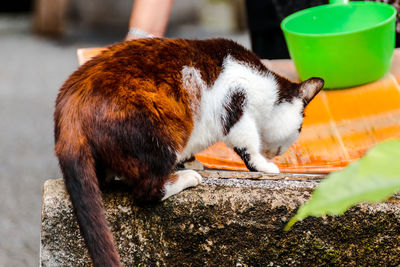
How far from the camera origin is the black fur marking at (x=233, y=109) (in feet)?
4.73

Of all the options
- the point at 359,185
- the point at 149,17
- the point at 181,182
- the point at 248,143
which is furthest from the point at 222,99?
the point at 359,185

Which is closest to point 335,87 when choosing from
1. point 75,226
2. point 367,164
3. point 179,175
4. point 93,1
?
→ point 179,175

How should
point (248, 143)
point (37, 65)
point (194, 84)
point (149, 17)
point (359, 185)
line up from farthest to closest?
point (37, 65) < point (149, 17) < point (248, 143) < point (194, 84) < point (359, 185)

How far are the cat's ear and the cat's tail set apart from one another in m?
0.74

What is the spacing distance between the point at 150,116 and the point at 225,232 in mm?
318

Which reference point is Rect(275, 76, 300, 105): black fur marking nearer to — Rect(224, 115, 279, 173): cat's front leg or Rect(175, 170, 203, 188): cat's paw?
Rect(224, 115, 279, 173): cat's front leg

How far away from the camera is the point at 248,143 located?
1.48 m

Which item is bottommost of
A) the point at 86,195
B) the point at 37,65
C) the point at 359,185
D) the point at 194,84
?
the point at 37,65

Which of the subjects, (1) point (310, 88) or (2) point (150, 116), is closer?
(2) point (150, 116)

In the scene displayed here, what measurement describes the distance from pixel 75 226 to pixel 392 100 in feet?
3.33

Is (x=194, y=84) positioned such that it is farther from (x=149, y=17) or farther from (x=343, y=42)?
(x=149, y=17)

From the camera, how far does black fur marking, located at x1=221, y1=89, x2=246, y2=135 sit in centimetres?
144

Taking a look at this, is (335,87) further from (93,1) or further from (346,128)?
(93,1)

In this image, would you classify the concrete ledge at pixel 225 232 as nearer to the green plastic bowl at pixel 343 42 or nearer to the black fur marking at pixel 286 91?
the black fur marking at pixel 286 91
